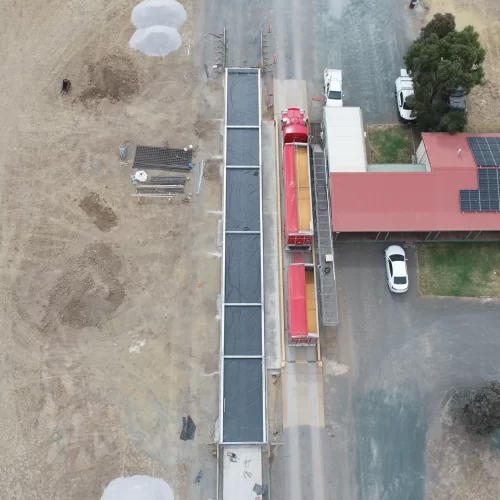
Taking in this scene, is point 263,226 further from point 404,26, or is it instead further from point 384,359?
point 404,26

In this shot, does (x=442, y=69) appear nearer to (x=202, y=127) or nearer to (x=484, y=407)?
(x=202, y=127)

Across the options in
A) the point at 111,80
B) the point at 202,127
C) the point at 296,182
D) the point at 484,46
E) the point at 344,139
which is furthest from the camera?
the point at 484,46

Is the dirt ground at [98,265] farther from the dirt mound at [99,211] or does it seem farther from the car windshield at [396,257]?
the car windshield at [396,257]

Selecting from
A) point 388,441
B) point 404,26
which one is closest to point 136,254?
point 388,441

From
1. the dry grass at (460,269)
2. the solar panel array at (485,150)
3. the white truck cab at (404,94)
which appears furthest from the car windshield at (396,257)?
the white truck cab at (404,94)

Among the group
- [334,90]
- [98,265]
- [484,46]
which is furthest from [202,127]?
[484,46]

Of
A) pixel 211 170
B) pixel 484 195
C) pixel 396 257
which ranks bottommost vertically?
pixel 396 257

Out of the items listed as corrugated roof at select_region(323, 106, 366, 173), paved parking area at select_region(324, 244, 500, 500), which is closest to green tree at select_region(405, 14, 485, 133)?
corrugated roof at select_region(323, 106, 366, 173)
